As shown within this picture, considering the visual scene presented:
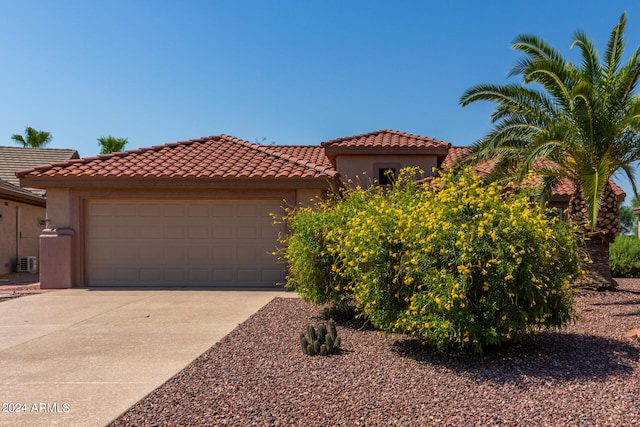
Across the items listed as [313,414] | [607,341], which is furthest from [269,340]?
[607,341]

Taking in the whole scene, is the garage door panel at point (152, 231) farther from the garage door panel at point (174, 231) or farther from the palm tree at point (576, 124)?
the palm tree at point (576, 124)

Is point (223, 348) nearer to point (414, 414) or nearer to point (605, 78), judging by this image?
point (414, 414)

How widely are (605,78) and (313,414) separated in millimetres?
10550

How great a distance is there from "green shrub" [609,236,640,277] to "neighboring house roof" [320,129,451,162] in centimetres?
656

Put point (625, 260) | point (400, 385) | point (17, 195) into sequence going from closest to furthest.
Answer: point (400, 385) < point (625, 260) < point (17, 195)

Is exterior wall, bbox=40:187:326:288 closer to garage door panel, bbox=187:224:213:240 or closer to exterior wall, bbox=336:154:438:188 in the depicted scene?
garage door panel, bbox=187:224:213:240

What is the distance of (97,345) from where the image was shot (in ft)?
22.5

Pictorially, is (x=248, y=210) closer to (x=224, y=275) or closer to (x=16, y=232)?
(x=224, y=275)

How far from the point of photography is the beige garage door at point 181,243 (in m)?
13.3

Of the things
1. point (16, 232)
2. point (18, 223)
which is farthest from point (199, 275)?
point (18, 223)

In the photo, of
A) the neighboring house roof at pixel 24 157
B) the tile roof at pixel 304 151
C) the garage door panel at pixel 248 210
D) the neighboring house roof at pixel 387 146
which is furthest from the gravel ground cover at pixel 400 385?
the neighboring house roof at pixel 24 157

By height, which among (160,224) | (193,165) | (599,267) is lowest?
(599,267)

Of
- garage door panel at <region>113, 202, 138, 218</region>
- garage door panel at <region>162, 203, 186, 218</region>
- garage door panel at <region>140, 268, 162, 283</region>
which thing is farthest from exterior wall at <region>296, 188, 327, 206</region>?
garage door panel at <region>113, 202, 138, 218</region>

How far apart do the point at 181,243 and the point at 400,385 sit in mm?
9644
